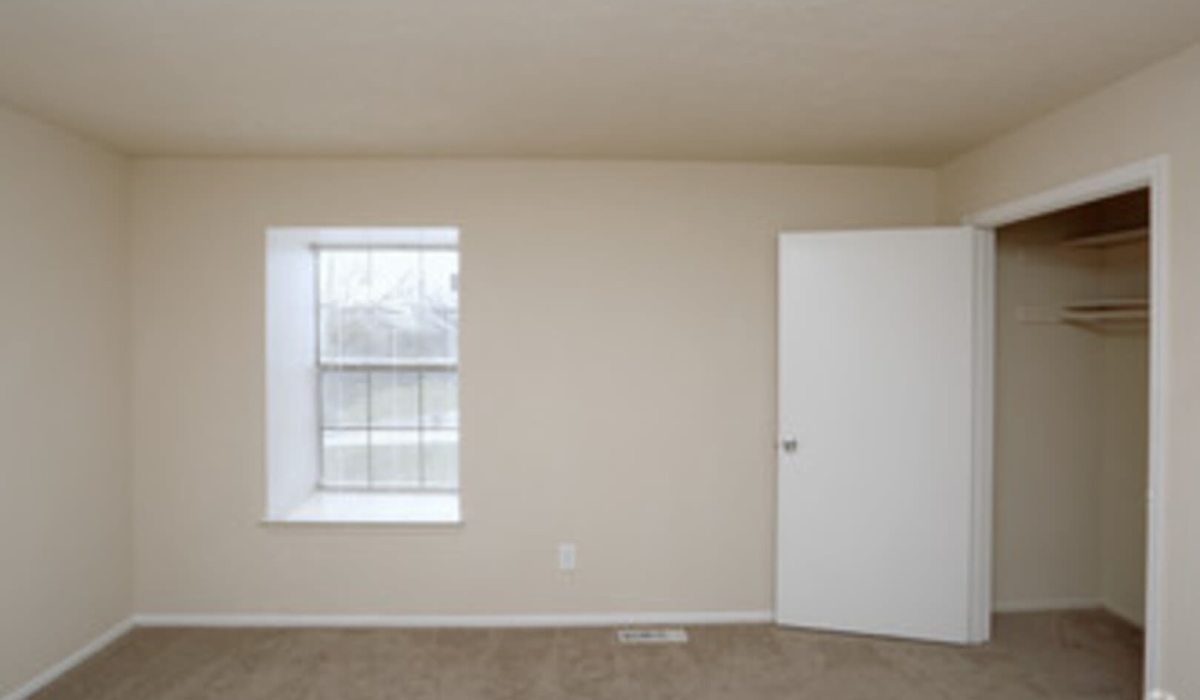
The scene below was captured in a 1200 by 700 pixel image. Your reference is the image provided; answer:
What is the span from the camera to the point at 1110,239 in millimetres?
3342

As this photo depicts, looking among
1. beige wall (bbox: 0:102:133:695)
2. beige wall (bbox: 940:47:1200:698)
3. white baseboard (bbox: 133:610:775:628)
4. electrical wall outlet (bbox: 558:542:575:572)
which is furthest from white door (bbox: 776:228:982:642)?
beige wall (bbox: 0:102:133:695)

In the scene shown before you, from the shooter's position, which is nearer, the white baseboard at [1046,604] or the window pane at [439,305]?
the white baseboard at [1046,604]

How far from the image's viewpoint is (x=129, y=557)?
11.3ft

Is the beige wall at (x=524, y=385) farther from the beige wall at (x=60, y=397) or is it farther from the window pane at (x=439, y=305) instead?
the window pane at (x=439, y=305)

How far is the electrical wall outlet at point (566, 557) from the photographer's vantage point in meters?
3.53

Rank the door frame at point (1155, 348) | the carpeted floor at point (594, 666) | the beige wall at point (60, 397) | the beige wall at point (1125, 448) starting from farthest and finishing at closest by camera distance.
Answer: the beige wall at point (1125, 448) → the carpeted floor at point (594, 666) → the beige wall at point (60, 397) → the door frame at point (1155, 348)

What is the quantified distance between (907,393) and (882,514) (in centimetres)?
59

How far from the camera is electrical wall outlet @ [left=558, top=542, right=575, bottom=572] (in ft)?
11.6

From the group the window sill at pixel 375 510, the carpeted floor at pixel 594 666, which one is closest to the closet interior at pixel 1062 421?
the carpeted floor at pixel 594 666

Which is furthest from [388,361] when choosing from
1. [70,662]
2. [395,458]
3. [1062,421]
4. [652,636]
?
[1062,421]

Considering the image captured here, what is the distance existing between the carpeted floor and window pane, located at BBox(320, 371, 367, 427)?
3.76 ft

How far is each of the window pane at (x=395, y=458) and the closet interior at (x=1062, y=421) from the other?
3161 millimetres

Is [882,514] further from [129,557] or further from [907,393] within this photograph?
[129,557]

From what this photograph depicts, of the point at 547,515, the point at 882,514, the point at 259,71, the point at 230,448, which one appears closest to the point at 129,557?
the point at 230,448
